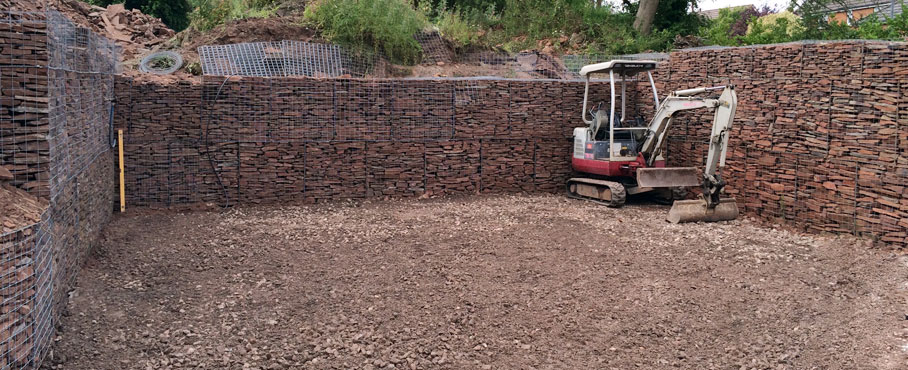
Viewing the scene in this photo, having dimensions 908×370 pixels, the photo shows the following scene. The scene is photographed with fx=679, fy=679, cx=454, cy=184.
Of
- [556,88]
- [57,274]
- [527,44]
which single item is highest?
[527,44]

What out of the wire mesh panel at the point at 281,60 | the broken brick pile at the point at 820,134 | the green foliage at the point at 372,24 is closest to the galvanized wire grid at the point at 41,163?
the wire mesh panel at the point at 281,60

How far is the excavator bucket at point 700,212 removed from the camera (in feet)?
30.3

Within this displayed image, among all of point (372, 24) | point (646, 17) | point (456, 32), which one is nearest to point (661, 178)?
point (372, 24)

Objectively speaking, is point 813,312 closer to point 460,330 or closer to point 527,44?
point 460,330

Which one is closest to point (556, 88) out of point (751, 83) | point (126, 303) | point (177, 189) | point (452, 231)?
point (751, 83)

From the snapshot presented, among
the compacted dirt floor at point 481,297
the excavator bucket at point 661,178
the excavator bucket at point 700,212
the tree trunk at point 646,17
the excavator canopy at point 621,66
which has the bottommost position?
the compacted dirt floor at point 481,297

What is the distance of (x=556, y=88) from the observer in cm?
1190

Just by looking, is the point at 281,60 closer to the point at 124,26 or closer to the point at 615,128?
the point at 124,26

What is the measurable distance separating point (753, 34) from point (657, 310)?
10525mm

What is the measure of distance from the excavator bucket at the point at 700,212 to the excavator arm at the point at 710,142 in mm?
98

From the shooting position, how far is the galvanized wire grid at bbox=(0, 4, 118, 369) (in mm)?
4254

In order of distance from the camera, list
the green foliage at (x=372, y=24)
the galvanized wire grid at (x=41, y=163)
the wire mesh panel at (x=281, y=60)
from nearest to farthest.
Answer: the galvanized wire grid at (x=41, y=163)
the wire mesh panel at (x=281, y=60)
the green foliage at (x=372, y=24)

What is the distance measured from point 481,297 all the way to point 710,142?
4.79 m

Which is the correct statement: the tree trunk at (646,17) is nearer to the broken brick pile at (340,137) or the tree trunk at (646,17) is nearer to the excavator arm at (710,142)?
the broken brick pile at (340,137)
